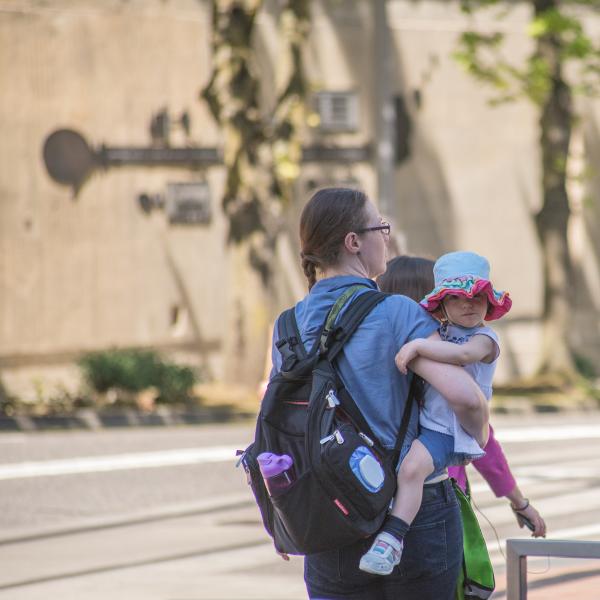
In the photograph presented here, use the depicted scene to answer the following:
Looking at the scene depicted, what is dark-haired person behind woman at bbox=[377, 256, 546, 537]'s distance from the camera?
4.71m

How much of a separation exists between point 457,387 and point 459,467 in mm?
1015

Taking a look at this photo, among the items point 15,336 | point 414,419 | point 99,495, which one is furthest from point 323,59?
point 414,419

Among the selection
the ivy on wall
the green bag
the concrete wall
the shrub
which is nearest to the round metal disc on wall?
the concrete wall

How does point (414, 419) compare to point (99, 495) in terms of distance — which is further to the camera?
point (99, 495)

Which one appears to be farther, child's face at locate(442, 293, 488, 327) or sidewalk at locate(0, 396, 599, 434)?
sidewalk at locate(0, 396, 599, 434)

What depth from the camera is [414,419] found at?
3756 millimetres

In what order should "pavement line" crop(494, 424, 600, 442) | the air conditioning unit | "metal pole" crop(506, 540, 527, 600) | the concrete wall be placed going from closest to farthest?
"metal pole" crop(506, 540, 527, 600) < "pavement line" crop(494, 424, 600, 442) < the concrete wall < the air conditioning unit

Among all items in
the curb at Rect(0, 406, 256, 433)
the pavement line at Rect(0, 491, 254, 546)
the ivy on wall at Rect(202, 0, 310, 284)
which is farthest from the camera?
the ivy on wall at Rect(202, 0, 310, 284)

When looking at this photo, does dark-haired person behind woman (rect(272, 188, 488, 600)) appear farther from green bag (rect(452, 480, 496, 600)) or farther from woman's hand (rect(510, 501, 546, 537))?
woman's hand (rect(510, 501, 546, 537))

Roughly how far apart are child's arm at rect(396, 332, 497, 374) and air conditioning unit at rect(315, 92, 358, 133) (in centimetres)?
2119

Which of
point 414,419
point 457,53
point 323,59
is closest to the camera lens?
point 414,419

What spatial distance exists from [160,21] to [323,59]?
130 inches

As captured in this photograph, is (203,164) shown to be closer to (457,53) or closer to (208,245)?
(208,245)

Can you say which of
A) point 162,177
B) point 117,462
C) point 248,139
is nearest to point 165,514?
point 117,462
